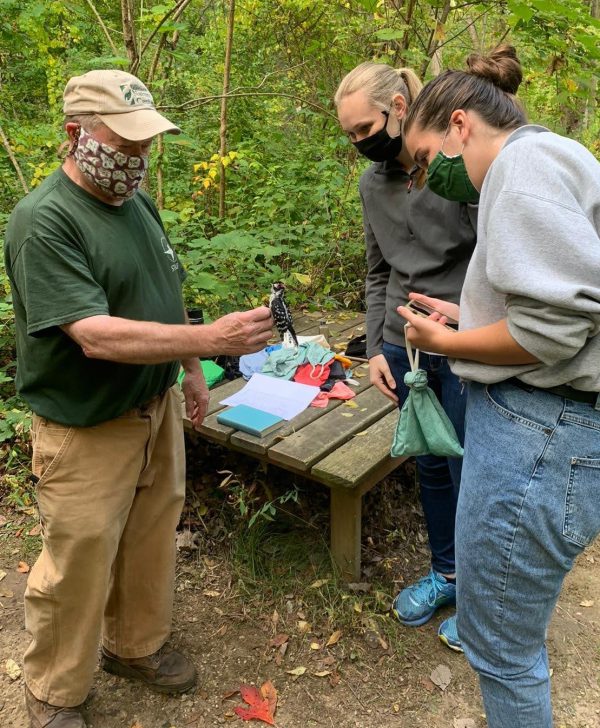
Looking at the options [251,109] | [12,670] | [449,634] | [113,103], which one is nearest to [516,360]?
[113,103]

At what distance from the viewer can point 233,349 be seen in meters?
1.71

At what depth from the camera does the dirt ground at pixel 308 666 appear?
7.52 feet

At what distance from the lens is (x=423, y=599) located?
2654 mm

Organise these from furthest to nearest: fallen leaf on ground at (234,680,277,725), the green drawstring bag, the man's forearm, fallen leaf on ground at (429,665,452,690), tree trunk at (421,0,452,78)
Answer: tree trunk at (421,0,452,78) → fallen leaf on ground at (429,665,452,690) → fallen leaf on ground at (234,680,277,725) → the green drawstring bag → the man's forearm

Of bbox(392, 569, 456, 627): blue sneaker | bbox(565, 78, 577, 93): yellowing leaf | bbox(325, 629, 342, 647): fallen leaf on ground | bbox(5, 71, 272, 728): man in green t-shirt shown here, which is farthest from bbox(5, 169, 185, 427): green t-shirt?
bbox(565, 78, 577, 93): yellowing leaf

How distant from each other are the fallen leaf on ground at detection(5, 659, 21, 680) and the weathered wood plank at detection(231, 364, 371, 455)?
135cm

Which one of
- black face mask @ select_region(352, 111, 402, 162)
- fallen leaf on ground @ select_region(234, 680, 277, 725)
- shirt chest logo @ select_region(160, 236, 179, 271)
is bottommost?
fallen leaf on ground @ select_region(234, 680, 277, 725)

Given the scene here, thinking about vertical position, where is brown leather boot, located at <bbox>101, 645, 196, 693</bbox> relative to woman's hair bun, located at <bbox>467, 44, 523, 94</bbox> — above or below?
below

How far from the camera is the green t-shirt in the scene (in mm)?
1640

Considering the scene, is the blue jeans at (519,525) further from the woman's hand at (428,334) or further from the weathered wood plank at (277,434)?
the weathered wood plank at (277,434)

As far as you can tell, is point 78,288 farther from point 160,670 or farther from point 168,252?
point 160,670

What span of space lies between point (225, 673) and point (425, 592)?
962 millimetres

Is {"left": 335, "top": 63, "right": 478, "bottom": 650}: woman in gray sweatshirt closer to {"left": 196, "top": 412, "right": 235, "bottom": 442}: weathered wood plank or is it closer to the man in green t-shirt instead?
the man in green t-shirt

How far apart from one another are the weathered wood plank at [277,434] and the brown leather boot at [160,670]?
0.93 m
